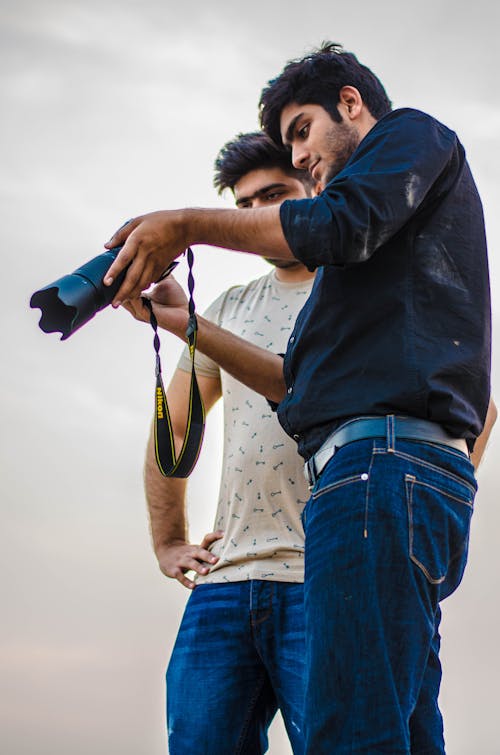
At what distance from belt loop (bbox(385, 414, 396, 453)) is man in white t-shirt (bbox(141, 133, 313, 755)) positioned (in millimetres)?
982

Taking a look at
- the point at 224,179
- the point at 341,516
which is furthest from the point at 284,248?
the point at 224,179

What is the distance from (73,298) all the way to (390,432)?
2.33 feet

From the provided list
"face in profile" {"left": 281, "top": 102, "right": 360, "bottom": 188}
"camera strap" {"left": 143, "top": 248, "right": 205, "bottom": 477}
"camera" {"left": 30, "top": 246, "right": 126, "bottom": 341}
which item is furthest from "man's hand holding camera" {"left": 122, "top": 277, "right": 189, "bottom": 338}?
"camera" {"left": 30, "top": 246, "right": 126, "bottom": 341}

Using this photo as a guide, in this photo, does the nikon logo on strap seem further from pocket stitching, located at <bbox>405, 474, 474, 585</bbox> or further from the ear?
pocket stitching, located at <bbox>405, 474, 474, 585</bbox>

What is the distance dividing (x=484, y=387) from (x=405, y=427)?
259 mm

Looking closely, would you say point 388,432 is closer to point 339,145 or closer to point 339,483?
point 339,483

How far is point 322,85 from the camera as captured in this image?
2.60 meters

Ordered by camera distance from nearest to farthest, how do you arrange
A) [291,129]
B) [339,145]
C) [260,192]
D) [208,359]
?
[339,145]
[291,129]
[208,359]
[260,192]

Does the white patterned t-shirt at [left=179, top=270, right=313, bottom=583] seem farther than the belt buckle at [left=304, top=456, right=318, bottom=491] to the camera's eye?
Yes

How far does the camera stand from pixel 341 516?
5.71 feet

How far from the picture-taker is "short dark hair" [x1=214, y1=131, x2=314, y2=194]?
369 cm

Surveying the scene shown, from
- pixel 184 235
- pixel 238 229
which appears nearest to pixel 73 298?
pixel 184 235

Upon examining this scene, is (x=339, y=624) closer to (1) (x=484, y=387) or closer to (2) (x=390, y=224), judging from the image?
(1) (x=484, y=387)

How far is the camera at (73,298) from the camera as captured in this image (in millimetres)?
1936
